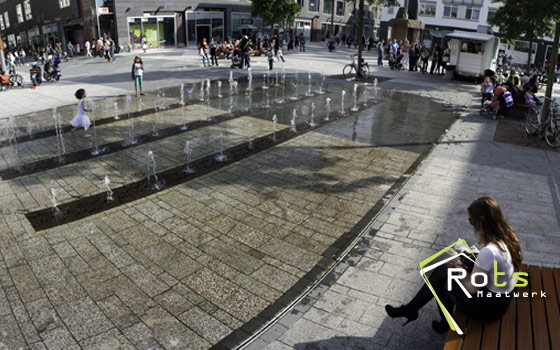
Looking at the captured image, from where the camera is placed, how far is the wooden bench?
3164 mm

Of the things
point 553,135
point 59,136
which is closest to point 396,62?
point 553,135

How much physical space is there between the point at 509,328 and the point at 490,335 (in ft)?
0.65

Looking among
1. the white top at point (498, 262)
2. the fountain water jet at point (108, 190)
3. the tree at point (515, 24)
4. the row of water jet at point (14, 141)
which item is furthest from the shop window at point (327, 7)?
the white top at point (498, 262)

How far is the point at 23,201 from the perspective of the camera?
711cm

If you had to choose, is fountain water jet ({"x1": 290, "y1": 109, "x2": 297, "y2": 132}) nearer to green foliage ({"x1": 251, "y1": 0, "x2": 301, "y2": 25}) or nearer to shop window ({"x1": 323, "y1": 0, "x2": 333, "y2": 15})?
green foliage ({"x1": 251, "y1": 0, "x2": 301, "y2": 25})

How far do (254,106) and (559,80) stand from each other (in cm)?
2523

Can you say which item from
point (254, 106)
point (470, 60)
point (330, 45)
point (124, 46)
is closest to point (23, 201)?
point (254, 106)

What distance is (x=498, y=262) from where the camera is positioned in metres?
3.36

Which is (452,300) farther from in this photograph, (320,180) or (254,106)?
(254,106)

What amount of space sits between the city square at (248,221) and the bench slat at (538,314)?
0.07 ft

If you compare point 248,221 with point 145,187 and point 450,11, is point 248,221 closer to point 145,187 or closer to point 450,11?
point 145,187

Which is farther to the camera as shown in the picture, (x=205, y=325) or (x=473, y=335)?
(x=205, y=325)

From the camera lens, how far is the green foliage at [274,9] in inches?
1409

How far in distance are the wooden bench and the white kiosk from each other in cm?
2183
